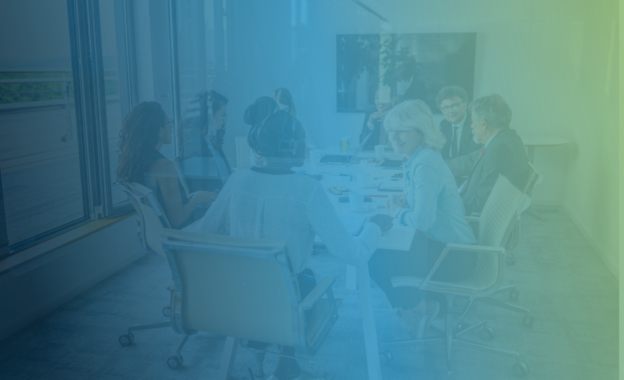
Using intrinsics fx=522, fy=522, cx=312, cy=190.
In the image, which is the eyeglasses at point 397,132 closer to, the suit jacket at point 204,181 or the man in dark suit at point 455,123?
the man in dark suit at point 455,123

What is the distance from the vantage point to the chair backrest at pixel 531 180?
1.79 metres

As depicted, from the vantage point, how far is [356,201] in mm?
1975

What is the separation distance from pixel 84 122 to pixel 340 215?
6.35 feet

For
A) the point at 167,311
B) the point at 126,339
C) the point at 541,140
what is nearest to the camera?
the point at 541,140

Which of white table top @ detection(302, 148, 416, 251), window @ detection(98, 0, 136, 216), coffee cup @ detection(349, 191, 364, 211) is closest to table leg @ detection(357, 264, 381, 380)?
white table top @ detection(302, 148, 416, 251)

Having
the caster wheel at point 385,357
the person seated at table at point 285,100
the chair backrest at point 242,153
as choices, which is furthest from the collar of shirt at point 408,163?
the caster wheel at point 385,357

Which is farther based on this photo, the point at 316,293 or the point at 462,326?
the point at 462,326

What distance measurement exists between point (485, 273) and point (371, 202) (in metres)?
0.62

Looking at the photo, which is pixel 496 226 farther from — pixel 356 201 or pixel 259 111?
pixel 259 111

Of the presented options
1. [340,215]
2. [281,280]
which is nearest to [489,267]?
[340,215]

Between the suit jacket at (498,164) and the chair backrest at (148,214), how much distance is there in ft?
4.20

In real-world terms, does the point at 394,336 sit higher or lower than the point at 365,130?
lower

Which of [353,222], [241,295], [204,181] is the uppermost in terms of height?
[204,181]

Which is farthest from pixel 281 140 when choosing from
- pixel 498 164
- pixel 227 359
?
pixel 227 359
